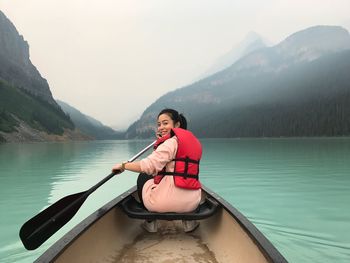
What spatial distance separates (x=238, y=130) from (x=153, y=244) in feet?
562

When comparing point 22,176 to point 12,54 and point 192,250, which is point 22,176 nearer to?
point 192,250

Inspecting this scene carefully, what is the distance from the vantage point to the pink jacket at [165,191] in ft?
16.5

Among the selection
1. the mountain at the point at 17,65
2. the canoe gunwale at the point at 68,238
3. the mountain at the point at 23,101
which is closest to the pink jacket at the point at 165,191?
the canoe gunwale at the point at 68,238

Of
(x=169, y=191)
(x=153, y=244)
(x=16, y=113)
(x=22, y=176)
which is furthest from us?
(x=16, y=113)

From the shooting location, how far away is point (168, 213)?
5.46 metres

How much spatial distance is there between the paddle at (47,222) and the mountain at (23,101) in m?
110

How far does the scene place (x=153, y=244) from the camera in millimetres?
5715

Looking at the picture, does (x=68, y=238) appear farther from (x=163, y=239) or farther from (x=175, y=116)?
(x=175, y=116)

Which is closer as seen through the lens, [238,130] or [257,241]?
[257,241]

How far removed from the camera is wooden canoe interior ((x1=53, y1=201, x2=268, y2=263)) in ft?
15.3

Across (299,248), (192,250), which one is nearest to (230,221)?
(192,250)

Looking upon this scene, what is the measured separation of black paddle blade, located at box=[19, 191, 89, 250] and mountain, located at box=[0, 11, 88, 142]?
110m

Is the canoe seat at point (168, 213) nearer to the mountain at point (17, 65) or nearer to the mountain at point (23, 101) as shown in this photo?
the mountain at point (23, 101)

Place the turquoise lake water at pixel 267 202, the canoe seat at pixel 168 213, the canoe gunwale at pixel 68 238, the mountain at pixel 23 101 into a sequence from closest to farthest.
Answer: the canoe gunwale at pixel 68 238
the canoe seat at pixel 168 213
the turquoise lake water at pixel 267 202
the mountain at pixel 23 101
